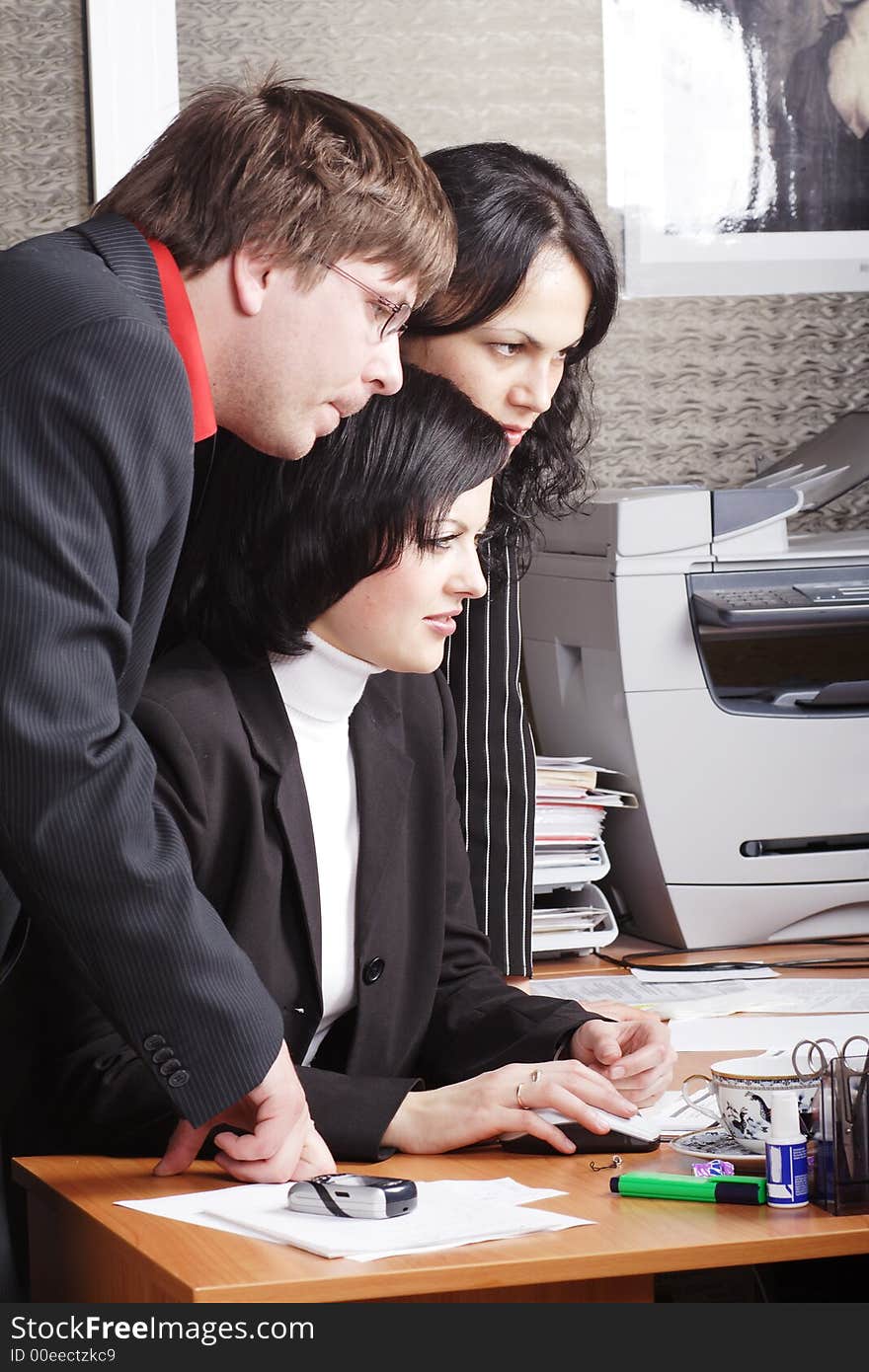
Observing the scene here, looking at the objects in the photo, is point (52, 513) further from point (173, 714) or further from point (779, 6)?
point (779, 6)

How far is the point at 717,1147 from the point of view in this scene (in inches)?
50.7

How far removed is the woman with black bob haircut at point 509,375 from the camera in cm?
170

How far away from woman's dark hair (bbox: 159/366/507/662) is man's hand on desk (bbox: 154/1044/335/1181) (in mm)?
419

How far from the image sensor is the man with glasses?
1062 millimetres

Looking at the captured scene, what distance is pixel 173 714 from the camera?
55.0 inches

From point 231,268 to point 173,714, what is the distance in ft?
1.23

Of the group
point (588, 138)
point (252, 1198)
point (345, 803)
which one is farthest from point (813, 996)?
point (588, 138)

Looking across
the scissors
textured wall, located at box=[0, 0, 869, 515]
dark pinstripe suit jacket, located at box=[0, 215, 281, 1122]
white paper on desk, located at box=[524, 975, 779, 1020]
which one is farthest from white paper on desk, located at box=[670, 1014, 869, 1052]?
textured wall, located at box=[0, 0, 869, 515]

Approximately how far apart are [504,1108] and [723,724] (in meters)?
0.91

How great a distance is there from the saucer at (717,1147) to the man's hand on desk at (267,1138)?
0.28m

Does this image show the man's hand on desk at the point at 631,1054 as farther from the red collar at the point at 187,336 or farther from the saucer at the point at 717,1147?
the red collar at the point at 187,336

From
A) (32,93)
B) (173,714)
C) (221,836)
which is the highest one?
(32,93)

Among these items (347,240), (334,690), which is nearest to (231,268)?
(347,240)

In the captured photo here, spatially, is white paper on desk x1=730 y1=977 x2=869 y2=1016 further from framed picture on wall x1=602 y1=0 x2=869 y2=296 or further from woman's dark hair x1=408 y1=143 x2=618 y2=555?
framed picture on wall x1=602 y1=0 x2=869 y2=296
